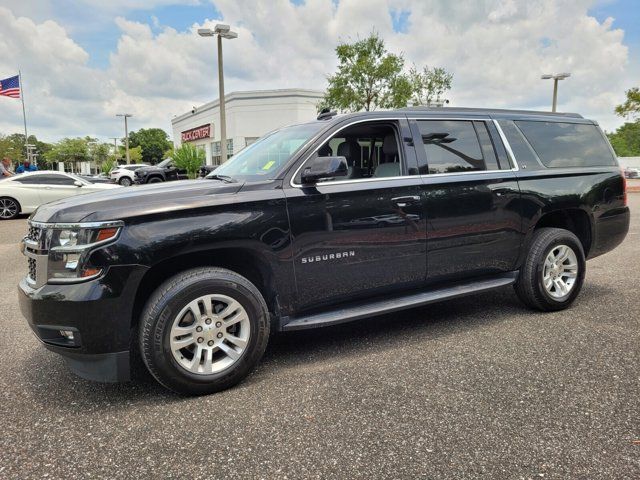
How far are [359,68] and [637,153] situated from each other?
6611 centimetres

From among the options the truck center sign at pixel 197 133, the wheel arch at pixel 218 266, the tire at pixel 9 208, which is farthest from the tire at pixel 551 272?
the truck center sign at pixel 197 133

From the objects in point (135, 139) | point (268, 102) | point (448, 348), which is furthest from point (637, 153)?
point (135, 139)

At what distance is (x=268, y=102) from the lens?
38.8 m

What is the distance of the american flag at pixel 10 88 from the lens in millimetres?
25469

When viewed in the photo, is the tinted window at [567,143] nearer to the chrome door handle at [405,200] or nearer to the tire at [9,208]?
the chrome door handle at [405,200]

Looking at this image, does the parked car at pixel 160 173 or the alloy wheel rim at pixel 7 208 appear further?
the parked car at pixel 160 173

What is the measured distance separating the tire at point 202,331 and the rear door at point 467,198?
1.57 m

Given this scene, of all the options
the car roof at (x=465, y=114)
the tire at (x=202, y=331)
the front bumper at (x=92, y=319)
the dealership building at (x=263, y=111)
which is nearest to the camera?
Answer: the front bumper at (x=92, y=319)

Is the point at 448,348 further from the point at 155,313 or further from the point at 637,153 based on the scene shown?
the point at 637,153

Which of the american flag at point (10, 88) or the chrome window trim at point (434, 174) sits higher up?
the american flag at point (10, 88)

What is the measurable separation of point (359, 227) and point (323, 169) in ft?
1.69

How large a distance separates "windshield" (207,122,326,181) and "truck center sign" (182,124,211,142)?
4532 centimetres

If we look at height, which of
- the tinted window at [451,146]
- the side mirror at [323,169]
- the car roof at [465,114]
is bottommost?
the side mirror at [323,169]

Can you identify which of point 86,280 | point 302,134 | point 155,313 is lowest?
point 155,313
